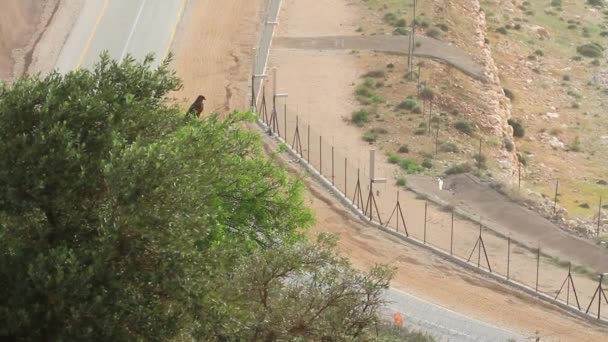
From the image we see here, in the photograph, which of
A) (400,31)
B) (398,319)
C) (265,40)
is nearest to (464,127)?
(400,31)

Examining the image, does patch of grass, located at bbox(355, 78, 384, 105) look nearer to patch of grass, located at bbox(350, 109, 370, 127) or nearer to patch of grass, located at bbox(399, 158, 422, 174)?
patch of grass, located at bbox(350, 109, 370, 127)

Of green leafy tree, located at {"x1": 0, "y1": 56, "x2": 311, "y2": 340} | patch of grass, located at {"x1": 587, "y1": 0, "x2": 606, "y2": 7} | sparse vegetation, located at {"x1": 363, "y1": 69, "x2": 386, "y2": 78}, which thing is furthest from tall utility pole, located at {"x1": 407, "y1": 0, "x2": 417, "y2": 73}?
green leafy tree, located at {"x1": 0, "y1": 56, "x2": 311, "y2": 340}

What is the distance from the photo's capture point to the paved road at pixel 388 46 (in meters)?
66.2

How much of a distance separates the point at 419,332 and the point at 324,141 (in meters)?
19.5

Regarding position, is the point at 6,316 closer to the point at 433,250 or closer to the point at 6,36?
the point at 433,250

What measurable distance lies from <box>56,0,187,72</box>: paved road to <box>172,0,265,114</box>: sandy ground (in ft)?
2.69

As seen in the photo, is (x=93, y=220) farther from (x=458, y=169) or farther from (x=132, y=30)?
(x=132, y=30)

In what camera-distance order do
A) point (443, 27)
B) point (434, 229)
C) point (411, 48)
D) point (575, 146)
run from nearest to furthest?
point (434, 229) → point (575, 146) → point (411, 48) → point (443, 27)

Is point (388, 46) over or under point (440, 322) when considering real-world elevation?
over

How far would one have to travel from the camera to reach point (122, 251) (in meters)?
20.9

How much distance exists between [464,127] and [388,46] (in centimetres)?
911

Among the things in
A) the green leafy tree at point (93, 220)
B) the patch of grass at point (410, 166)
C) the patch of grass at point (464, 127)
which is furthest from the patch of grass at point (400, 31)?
the green leafy tree at point (93, 220)

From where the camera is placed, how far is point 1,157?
21.2m

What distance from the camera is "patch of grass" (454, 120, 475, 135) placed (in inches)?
2315
